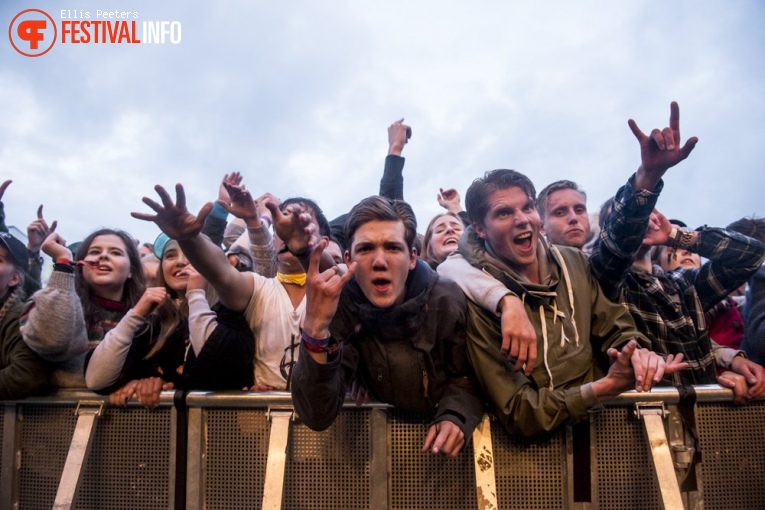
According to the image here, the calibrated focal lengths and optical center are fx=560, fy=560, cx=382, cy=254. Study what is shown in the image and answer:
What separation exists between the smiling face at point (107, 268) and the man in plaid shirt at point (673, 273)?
9.57 feet

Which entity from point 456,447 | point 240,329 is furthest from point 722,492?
point 240,329

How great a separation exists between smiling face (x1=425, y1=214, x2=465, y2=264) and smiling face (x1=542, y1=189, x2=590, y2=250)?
79 centimetres

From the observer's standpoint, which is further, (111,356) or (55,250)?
(55,250)

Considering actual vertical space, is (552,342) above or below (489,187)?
below

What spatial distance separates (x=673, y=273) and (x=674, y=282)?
19 cm

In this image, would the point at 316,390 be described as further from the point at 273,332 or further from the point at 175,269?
the point at 175,269

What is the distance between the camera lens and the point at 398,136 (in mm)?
5387

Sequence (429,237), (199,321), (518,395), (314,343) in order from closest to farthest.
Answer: (314,343), (518,395), (199,321), (429,237)

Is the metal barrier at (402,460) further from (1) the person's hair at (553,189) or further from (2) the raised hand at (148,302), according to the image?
(1) the person's hair at (553,189)

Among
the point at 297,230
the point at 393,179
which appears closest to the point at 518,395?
the point at 297,230

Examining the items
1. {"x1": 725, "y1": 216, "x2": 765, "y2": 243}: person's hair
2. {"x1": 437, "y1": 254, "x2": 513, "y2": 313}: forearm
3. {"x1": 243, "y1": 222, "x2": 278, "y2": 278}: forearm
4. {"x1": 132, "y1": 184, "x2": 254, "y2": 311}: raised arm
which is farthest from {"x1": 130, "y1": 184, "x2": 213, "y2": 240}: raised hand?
{"x1": 725, "y1": 216, "x2": 765, "y2": 243}: person's hair

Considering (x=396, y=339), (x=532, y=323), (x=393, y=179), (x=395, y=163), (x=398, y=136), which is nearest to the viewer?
(x=396, y=339)

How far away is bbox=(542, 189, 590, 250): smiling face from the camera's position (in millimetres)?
3891

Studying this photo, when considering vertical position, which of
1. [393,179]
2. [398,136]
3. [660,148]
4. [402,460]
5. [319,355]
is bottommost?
[402,460]
